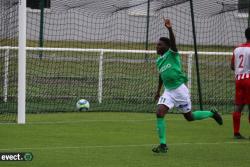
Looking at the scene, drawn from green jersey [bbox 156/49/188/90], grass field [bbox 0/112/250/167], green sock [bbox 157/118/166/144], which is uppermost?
green jersey [bbox 156/49/188/90]

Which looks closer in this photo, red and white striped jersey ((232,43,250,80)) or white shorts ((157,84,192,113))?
white shorts ((157,84,192,113))

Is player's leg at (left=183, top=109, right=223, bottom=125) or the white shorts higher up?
the white shorts

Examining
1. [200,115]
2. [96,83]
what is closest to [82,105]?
[96,83]

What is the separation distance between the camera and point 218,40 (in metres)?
28.6

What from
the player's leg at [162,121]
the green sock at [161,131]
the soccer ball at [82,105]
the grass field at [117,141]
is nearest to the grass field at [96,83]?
the soccer ball at [82,105]

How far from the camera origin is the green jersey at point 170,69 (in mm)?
14664

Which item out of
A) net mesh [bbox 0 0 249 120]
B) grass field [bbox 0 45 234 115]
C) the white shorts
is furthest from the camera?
net mesh [bbox 0 0 249 120]

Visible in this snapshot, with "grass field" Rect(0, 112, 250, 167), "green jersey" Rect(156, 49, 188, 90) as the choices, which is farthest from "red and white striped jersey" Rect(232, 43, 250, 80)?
"green jersey" Rect(156, 49, 188, 90)

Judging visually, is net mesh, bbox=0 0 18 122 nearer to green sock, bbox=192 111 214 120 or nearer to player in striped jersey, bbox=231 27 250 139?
green sock, bbox=192 111 214 120

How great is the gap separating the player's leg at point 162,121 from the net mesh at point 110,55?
20.2 ft

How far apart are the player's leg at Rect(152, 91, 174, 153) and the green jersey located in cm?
23

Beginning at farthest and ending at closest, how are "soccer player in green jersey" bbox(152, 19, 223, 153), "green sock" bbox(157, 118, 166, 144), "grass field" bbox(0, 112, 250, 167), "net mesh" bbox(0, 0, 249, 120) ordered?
"net mesh" bbox(0, 0, 249, 120), "soccer player in green jersey" bbox(152, 19, 223, 153), "green sock" bbox(157, 118, 166, 144), "grass field" bbox(0, 112, 250, 167)

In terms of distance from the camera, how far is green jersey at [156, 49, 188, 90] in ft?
48.1

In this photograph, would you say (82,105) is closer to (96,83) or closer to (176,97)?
(96,83)
